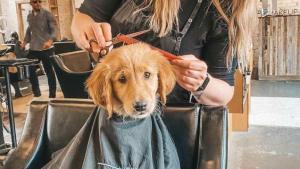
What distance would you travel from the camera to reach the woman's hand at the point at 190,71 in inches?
41.6

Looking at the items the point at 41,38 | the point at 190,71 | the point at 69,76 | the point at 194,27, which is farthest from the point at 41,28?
the point at 190,71

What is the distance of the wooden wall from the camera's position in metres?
6.63

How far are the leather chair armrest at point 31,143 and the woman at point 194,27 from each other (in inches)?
14.7

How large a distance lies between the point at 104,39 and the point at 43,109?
1.75 feet

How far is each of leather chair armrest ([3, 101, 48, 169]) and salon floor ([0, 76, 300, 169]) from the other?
80.6 inches

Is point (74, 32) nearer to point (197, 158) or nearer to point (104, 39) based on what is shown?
point (104, 39)

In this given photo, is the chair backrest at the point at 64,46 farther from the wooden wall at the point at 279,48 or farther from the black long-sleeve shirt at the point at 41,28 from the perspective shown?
the wooden wall at the point at 279,48

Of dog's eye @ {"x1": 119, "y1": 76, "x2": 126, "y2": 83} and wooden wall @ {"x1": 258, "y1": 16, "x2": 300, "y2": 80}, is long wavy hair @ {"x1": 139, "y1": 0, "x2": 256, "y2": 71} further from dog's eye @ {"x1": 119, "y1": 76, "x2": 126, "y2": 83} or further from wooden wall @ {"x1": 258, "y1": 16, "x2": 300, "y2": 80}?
wooden wall @ {"x1": 258, "y1": 16, "x2": 300, "y2": 80}

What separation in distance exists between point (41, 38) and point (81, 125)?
487cm

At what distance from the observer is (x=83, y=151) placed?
3.66 ft

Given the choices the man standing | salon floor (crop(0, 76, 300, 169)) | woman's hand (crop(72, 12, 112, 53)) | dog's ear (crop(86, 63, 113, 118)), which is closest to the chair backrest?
the man standing

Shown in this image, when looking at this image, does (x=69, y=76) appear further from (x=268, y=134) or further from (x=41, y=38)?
(x=41, y=38)

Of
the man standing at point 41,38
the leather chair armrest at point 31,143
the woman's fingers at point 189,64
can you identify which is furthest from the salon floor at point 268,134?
the woman's fingers at point 189,64

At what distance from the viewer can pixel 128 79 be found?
1.05m
